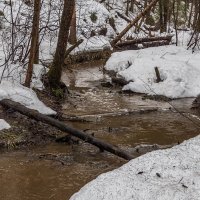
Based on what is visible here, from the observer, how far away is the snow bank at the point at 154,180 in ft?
14.4

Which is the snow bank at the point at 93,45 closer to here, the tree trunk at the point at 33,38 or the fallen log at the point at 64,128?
the tree trunk at the point at 33,38

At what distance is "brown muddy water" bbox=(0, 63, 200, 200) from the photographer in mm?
6047

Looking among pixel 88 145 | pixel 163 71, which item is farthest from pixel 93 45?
pixel 88 145

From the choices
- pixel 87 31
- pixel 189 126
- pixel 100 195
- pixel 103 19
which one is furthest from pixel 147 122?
Result: pixel 103 19

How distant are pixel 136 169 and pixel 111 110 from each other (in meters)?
5.31

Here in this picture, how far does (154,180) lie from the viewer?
15.3ft

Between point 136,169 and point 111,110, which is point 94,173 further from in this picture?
point 111,110

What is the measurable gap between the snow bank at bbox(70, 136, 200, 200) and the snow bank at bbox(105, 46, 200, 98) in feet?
20.2

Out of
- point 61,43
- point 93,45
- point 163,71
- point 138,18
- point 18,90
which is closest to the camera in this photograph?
point 18,90

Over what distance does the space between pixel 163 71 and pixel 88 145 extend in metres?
5.61

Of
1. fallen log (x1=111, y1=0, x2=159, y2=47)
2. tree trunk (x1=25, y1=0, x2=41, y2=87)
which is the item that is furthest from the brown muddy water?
fallen log (x1=111, y1=0, x2=159, y2=47)

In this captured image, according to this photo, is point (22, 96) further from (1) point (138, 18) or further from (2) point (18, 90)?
(1) point (138, 18)

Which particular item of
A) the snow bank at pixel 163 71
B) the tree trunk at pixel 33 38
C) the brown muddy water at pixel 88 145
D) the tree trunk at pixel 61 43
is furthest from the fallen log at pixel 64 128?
the snow bank at pixel 163 71

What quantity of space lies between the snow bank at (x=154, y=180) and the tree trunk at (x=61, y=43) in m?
5.33
